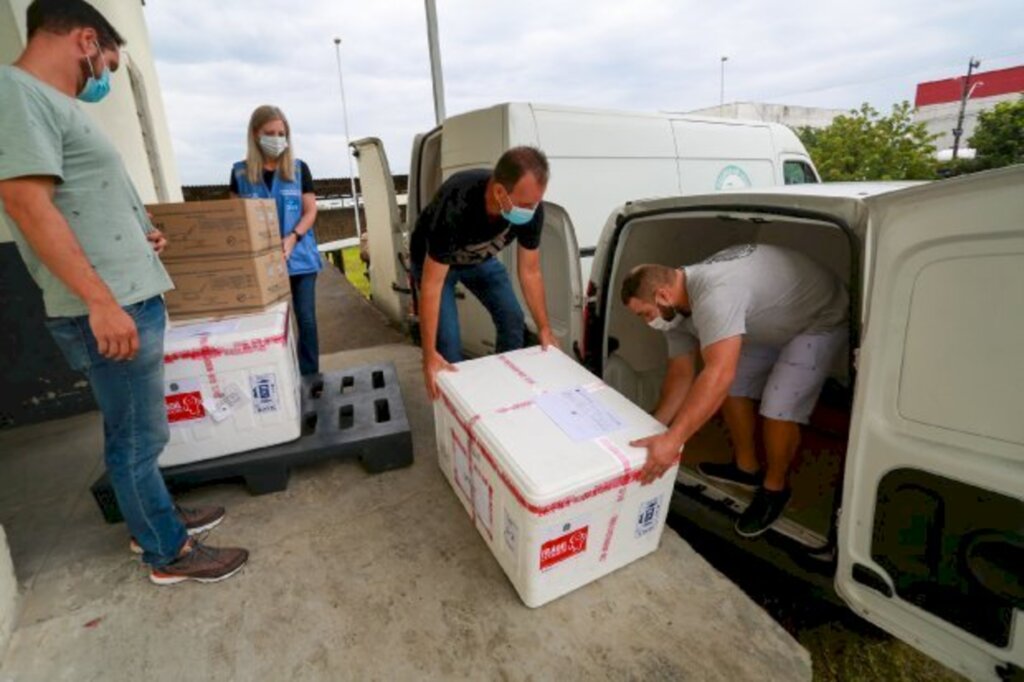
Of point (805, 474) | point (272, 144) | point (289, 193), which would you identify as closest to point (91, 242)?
point (272, 144)

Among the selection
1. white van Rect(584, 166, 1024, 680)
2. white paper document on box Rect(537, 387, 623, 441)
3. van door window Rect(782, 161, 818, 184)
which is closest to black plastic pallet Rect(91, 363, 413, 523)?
white paper document on box Rect(537, 387, 623, 441)

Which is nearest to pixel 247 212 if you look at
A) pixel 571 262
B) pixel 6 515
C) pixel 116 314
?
pixel 116 314

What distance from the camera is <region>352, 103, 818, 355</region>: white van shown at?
3.29 metres

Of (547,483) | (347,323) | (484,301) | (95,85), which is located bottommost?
(347,323)

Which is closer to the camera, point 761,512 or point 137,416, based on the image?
point 137,416

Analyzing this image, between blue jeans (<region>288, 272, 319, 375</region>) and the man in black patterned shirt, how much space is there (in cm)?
94

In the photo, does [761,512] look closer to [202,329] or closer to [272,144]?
[202,329]

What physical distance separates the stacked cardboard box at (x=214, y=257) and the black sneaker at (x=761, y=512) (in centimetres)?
257

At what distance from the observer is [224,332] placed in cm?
212

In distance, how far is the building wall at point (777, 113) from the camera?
1043 inches

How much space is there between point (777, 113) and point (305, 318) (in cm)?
3367

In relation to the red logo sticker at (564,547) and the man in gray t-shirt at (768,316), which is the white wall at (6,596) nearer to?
the red logo sticker at (564,547)

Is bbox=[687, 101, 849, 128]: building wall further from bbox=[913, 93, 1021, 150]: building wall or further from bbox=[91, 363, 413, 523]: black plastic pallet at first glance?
bbox=[91, 363, 413, 523]: black plastic pallet

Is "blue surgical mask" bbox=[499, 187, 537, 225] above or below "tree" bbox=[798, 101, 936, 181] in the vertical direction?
below
